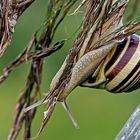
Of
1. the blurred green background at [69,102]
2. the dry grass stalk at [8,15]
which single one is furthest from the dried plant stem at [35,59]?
the blurred green background at [69,102]

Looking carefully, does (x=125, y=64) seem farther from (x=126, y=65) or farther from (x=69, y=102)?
(x=69, y=102)

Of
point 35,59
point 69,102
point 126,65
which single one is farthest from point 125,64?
point 69,102

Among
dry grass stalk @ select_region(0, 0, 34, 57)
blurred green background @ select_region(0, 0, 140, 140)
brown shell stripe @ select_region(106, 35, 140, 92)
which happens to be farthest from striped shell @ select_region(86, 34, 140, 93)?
blurred green background @ select_region(0, 0, 140, 140)

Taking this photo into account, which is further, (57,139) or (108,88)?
(57,139)

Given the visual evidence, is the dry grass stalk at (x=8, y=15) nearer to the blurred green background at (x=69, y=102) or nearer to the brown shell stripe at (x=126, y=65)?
the brown shell stripe at (x=126, y=65)

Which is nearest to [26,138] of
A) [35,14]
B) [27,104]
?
[27,104]

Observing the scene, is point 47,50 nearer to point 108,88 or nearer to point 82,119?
point 108,88

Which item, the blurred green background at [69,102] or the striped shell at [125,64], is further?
the blurred green background at [69,102]

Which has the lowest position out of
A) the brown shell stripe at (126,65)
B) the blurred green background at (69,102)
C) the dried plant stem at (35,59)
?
the blurred green background at (69,102)
